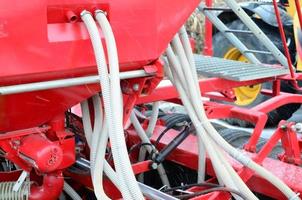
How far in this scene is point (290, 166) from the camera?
262 centimetres

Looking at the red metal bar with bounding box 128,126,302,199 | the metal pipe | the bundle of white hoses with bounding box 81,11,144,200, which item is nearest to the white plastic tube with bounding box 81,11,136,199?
the bundle of white hoses with bounding box 81,11,144,200

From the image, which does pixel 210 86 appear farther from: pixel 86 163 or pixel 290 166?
pixel 86 163

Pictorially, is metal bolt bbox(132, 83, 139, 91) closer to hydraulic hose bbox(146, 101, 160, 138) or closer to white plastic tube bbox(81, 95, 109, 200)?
white plastic tube bbox(81, 95, 109, 200)

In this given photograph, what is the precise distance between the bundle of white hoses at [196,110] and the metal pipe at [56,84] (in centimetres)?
27

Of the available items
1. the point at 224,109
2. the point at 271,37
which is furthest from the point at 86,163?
the point at 271,37

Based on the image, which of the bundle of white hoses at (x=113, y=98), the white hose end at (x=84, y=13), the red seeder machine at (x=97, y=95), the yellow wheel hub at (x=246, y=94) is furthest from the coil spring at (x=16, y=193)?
the yellow wheel hub at (x=246, y=94)

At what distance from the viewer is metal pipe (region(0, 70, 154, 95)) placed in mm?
1662

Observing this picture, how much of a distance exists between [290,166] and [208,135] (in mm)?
649

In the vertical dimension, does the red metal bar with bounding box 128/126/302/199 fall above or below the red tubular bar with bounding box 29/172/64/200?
below

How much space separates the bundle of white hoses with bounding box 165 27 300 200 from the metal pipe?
27cm

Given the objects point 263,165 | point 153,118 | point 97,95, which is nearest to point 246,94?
point 153,118

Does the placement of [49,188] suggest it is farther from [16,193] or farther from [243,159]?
[243,159]

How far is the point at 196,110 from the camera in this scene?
7.18 feet

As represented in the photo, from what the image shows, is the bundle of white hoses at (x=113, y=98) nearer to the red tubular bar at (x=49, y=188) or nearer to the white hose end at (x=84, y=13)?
the white hose end at (x=84, y=13)
